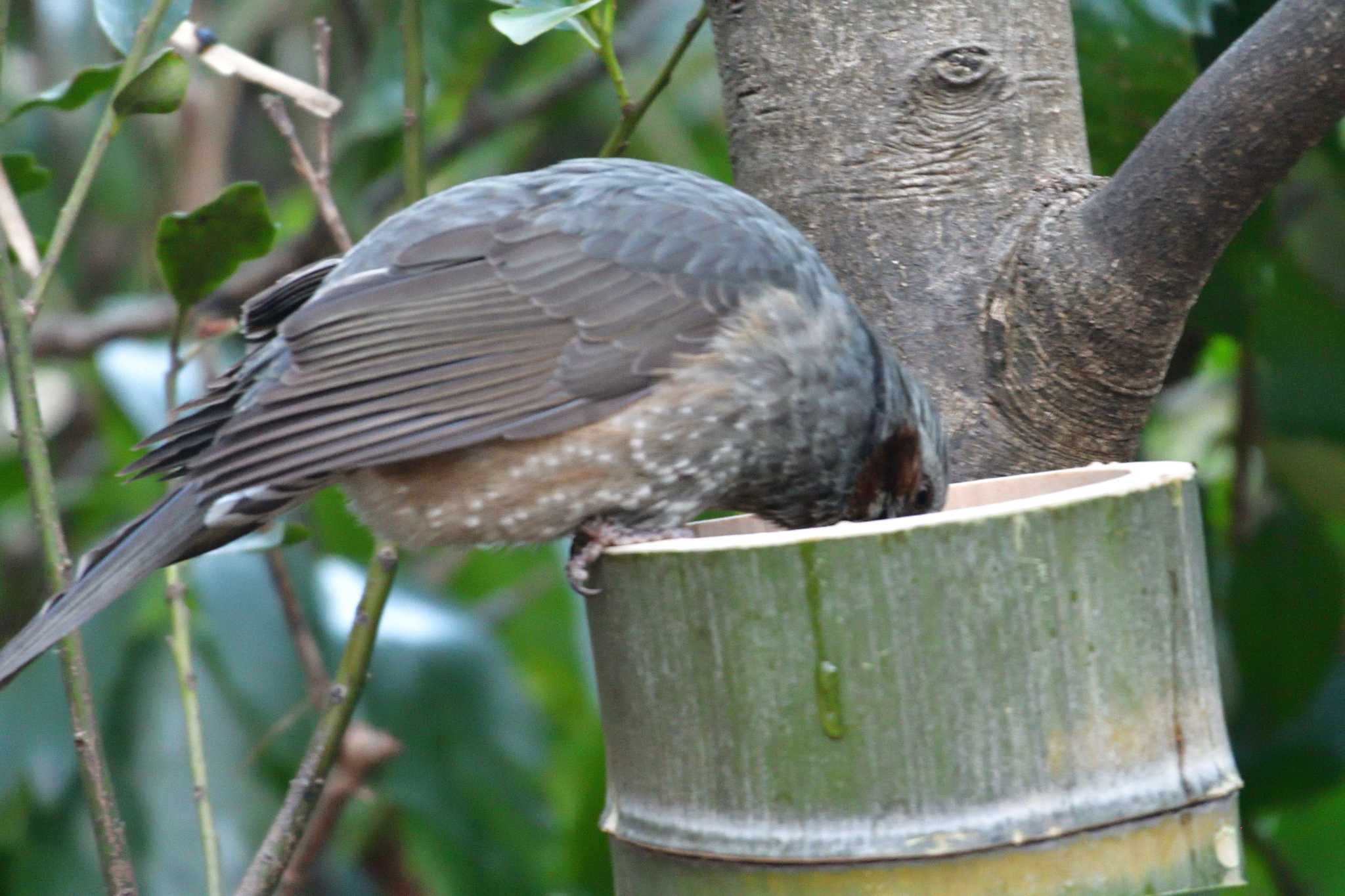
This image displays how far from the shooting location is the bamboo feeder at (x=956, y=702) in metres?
1.49

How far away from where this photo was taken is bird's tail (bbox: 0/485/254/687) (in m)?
2.03

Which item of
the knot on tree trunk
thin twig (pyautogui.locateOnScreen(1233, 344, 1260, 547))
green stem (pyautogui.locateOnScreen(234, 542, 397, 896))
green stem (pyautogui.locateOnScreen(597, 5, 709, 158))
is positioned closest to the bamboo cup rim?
the knot on tree trunk

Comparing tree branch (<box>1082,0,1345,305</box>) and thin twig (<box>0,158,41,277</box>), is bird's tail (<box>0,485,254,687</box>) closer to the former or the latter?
thin twig (<box>0,158,41,277</box>)

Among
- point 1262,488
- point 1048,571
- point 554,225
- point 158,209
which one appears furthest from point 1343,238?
point 158,209

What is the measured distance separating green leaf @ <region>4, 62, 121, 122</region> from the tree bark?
951 millimetres

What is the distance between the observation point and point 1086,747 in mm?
1518

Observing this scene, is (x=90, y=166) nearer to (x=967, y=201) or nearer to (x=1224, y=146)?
(x=967, y=201)

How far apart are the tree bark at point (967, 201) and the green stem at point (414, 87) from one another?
0.50 meters

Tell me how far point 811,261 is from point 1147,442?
7.34 ft

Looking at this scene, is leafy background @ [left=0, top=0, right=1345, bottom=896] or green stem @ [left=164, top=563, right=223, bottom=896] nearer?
green stem @ [left=164, top=563, right=223, bottom=896]

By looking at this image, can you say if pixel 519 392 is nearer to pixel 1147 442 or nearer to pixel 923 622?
pixel 923 622

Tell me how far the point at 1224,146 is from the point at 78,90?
1.73 metres

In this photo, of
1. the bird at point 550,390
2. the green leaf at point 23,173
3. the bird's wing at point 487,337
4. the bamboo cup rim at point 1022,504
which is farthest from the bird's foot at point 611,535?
the green leaf at point 23,173

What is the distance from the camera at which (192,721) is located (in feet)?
7.49
